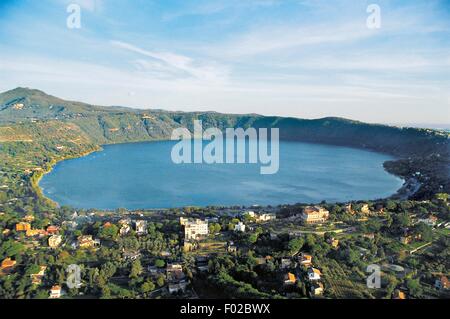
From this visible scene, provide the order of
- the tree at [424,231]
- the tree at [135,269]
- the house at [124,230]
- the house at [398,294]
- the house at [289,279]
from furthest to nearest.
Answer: the house at [124,230], the tree at [424,231], the tree at [135,269], the house at [289,279], the house at [398,294]

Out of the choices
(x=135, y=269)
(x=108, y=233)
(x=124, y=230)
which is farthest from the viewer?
(x=124, y=230)

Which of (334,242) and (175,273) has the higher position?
(334,242)

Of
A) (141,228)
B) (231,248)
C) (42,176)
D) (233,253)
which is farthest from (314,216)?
(42,176)

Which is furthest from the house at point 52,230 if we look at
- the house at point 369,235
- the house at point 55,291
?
the house at point 369,235

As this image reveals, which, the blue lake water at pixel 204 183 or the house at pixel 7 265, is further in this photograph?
the blue lake water at pixel 204 183

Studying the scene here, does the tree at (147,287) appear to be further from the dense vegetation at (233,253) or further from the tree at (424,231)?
the tree at (424,231)

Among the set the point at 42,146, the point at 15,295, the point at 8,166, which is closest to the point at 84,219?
the point at 15,295

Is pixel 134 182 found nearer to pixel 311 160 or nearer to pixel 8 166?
pixel 8 166

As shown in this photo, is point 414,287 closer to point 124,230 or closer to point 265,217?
point 265,217
